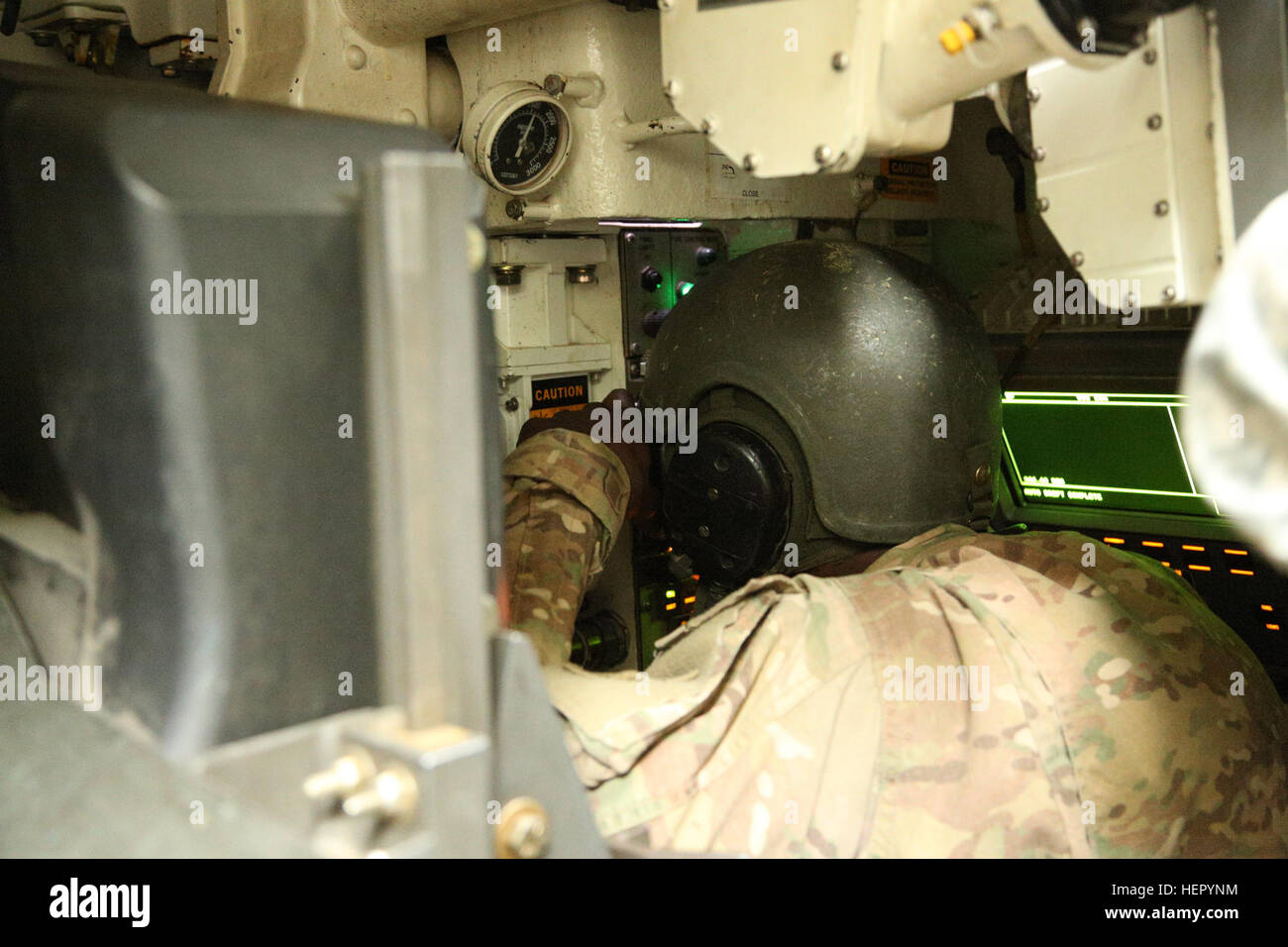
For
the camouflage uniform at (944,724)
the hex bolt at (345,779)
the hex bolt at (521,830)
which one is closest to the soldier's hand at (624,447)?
the camouflage uniform at (944,724)

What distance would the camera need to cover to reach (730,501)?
2.30 m

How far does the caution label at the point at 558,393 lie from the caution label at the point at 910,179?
103 cm

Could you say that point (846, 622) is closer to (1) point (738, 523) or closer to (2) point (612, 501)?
(1) point (738, 523)

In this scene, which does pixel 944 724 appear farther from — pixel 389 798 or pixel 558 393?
pixel 558 393

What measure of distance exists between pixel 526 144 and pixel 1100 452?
175 centimetres

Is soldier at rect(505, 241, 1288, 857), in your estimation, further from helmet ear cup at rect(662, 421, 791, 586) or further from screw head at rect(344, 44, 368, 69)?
screw head at rect(344, 44, 368, 69)

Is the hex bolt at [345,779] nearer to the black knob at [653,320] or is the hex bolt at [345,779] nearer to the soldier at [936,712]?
the soldier at [936,712]

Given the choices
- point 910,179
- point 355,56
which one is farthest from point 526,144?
point 910,179

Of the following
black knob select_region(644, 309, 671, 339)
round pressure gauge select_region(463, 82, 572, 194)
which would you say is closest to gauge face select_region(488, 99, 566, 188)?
round pressure gauge select_region(463, 82, 572, 194)

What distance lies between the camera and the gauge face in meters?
2.33

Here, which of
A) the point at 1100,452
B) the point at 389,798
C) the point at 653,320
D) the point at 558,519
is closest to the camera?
the point at 389,798

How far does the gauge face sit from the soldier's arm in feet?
1.78

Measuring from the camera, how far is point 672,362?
2.51 m

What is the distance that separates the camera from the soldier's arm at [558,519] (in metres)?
2.17
